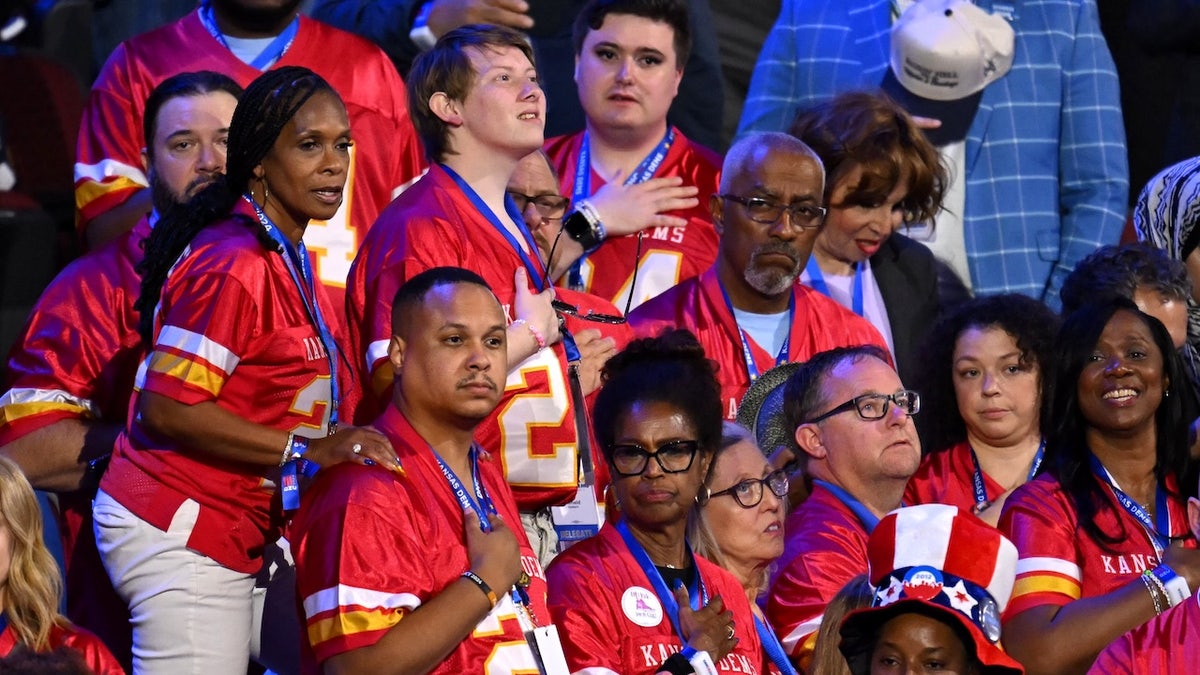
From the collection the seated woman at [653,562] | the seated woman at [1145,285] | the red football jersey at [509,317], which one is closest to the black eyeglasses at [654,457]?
the seated woman at [653,562]

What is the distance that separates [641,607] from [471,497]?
22.4 inches

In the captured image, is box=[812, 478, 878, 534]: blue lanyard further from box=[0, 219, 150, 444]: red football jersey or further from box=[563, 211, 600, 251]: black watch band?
box=[0, 219, 150, 444]: red football jersey

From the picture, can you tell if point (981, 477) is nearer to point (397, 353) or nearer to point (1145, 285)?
point (1145, 285)

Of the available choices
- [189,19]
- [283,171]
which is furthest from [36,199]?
[283,171]

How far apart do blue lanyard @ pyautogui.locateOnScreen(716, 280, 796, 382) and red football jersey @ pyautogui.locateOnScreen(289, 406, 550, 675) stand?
1.78 meters

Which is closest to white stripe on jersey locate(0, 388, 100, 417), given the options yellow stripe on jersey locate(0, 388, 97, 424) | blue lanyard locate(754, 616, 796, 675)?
yellow stripe on jersey locate(0, 388, 97, 424)

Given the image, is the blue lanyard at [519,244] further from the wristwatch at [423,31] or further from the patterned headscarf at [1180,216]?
the patterned headscarf at [1180,216]

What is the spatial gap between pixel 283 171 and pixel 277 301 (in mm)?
337

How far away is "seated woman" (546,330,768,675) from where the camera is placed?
4.48m

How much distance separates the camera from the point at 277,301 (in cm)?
459

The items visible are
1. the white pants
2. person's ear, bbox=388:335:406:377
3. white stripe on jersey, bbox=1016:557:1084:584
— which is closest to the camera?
person's ear, bbox=388:335:406:377

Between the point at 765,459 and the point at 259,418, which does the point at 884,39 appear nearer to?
the point at 765,459

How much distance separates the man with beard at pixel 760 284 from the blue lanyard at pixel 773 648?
3.63 ft

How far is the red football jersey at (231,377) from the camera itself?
4488mm
